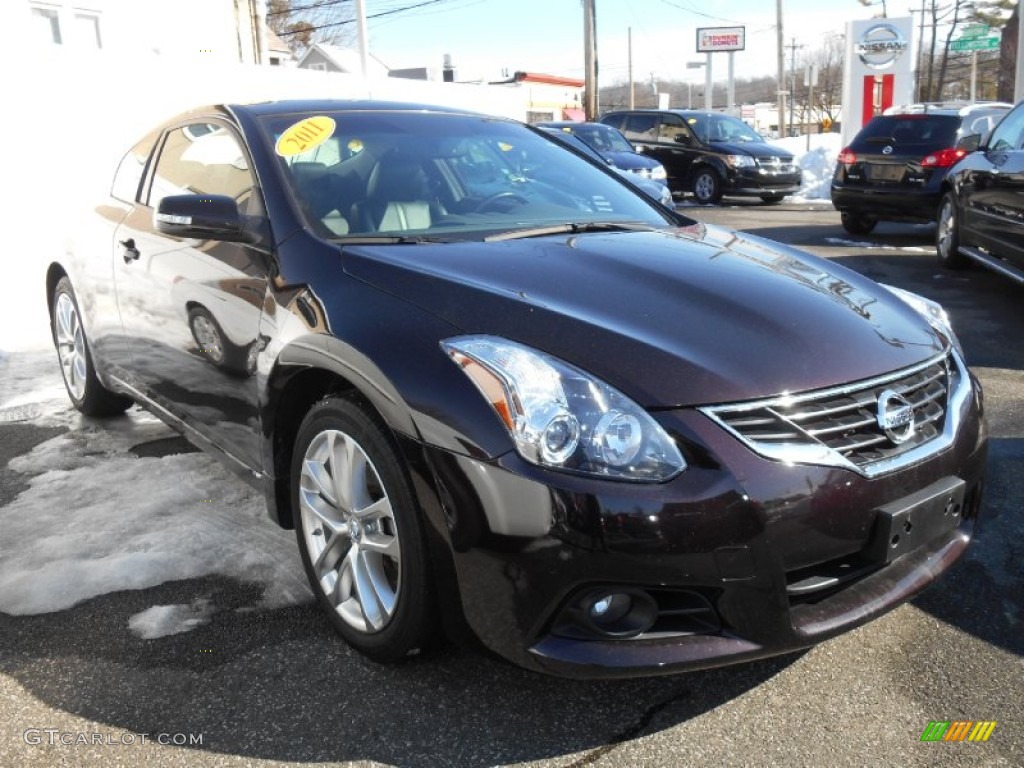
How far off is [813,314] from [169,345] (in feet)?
7.74

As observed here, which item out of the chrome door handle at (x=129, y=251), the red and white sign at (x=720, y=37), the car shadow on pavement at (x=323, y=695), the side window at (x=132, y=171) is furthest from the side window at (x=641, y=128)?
the red and white sign at (x=720, y=37)

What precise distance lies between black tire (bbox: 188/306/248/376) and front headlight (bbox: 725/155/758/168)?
14.5 metres

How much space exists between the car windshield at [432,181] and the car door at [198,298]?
211 mm

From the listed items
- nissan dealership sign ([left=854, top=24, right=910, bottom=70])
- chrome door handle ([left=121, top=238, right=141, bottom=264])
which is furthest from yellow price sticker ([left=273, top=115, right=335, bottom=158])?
nissan dealership sign ([left=854, top=24, right=910, bottom=70])

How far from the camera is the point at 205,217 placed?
2.98 metres

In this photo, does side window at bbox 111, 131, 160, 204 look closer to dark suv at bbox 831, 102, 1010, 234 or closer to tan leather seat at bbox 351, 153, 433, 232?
tan leather seat at bbox 351, 153, 433, 232

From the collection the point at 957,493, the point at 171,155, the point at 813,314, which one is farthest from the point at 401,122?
the point at 957,493

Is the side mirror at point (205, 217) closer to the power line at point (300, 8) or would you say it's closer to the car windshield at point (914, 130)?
the car windshield at point (914, 130)

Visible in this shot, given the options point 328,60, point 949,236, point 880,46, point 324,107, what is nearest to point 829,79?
point 328,60

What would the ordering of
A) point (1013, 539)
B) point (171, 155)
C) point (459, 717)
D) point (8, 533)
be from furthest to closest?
point (171, 155) → point (8, 533) → point (1013, 539) → point (459, 717)

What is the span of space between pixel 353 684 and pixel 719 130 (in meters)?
16.8

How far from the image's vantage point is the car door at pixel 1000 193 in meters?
6.70

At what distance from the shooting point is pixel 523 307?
2.40m

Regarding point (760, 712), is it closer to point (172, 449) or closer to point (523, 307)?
point (523, 307)
